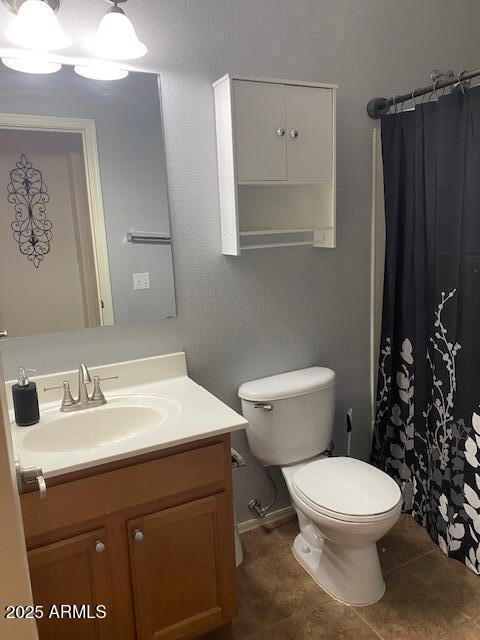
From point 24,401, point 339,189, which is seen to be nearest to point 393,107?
point 339,189

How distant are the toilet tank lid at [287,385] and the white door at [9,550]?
4.43ft

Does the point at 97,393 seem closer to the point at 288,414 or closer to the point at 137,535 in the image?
the point at 137,535

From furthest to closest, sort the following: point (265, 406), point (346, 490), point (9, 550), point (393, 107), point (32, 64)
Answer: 1. point (393, 107)
2. point (265, 406)
3. point (346, 490)
4. point (32, 64)
5. point (9, 550)

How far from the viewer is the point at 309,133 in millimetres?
1900

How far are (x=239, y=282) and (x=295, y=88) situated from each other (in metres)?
0.78

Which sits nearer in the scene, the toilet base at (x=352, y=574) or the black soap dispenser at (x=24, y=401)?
the black soap dispenser at (x=24, y=401)

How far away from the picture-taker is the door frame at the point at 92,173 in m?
1.57

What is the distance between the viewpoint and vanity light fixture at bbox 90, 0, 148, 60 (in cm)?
155

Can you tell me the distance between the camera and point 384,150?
220 centimetres

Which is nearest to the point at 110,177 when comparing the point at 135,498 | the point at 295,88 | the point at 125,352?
the point at 125,352

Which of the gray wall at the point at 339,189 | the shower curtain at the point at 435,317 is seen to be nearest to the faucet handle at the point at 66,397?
the gray wall at the point at 339,189

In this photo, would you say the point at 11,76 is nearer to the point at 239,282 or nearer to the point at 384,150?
the point at 239,282

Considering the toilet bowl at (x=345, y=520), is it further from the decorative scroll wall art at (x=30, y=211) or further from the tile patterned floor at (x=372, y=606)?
the decorative scroll wall art at (x=30, y=211)

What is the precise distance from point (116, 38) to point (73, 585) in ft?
5.47
